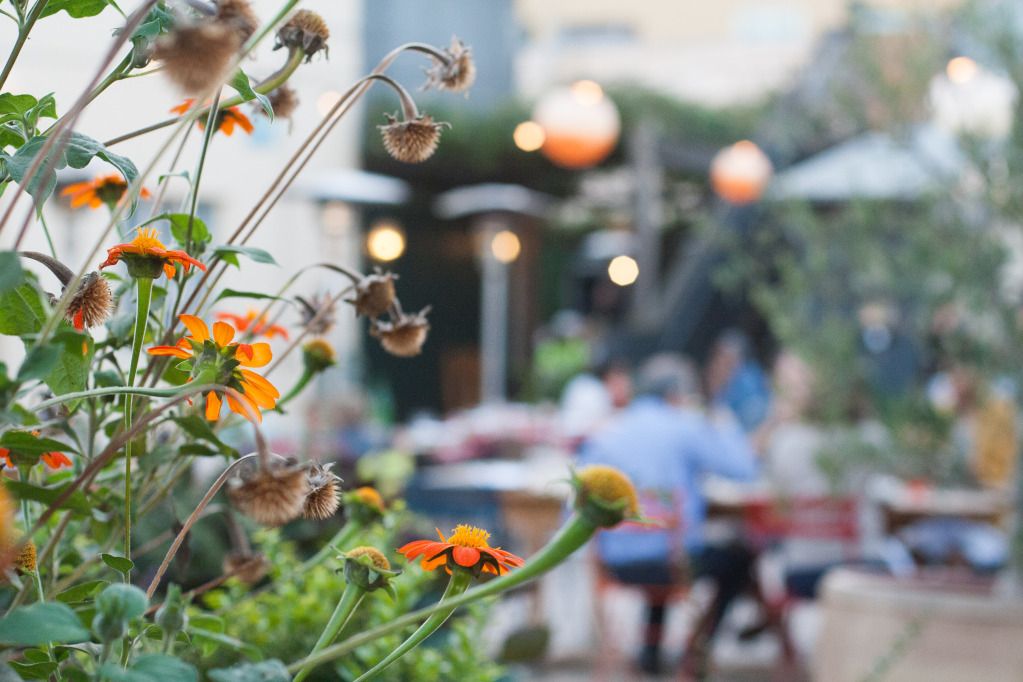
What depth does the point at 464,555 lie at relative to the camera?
0.73 meters

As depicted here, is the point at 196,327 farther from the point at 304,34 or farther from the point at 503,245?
the point at 503,245

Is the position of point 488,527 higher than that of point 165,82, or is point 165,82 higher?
point 165,82

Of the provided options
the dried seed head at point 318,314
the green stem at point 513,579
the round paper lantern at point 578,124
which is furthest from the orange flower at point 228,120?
the round paper lantern at point 578,124

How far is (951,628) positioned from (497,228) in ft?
24.1

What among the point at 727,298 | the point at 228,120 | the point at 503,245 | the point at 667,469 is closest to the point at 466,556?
the point at 228,120

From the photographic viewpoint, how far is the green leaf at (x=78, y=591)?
744mm

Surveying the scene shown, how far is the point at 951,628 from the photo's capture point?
292cm

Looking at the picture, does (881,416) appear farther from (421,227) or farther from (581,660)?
(421,227)

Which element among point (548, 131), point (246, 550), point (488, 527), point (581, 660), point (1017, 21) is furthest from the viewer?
point (548, 131)

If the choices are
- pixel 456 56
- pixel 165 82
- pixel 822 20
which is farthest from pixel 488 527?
pixel 822 20

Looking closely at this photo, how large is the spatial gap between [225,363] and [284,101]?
424 millimetres

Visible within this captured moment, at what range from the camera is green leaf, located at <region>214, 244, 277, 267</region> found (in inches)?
30.6

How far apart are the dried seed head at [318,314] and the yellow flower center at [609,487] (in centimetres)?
41

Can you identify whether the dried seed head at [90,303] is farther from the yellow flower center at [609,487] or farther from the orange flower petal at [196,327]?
the yellow flower center at [609,487]
